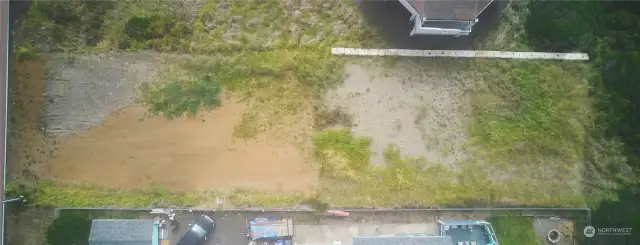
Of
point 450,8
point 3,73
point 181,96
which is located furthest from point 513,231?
point 3,73

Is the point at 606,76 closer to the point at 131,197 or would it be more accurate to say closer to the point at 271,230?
the point at 271,230

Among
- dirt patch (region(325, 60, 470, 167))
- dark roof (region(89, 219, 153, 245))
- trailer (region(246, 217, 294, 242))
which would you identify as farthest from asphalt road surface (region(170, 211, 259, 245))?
dirt patch (region(325, 60, 470, 167))

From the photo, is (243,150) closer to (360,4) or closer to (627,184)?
(360,4)

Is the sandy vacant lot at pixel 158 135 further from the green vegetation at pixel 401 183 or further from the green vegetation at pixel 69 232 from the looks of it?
the green vegetation at pixel 69 232

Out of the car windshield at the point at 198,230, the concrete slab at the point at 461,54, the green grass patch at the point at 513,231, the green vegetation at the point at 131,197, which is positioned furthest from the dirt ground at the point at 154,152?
the green grass patch at the point at 513,231

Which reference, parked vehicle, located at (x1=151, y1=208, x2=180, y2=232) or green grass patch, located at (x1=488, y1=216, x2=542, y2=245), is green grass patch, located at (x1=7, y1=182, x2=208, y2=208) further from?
green grass patch, located at (x1=488, y1=216, x2=542, y2=245)

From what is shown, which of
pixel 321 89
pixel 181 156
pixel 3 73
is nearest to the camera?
pixel 3 73
